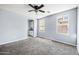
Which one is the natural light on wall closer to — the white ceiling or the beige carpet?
the white ceiling

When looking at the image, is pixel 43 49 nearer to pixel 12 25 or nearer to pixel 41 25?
pixel 41 25

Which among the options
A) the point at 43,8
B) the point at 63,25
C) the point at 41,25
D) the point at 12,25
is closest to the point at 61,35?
the point at 63,25

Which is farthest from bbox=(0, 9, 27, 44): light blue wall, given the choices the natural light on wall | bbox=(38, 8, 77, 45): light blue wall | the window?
the window

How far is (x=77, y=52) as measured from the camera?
230 cm

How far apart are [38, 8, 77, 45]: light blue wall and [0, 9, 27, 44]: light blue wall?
2.83ft

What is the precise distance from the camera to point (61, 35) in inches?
96.2

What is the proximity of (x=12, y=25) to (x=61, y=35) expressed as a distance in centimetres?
192

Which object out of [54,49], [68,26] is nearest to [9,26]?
[54,49]

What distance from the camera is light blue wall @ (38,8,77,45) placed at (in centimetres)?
244

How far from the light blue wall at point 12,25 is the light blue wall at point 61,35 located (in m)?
0.86

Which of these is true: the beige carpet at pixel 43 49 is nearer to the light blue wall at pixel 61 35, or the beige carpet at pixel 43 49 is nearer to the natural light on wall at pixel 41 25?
the light blue wall at pixel 61 35

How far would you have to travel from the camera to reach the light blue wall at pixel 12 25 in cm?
311

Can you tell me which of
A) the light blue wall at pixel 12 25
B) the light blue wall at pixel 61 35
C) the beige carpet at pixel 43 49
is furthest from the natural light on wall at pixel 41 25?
the light blue wall at pixel 12 25
